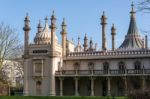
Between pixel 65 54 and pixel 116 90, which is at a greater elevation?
pixel 65 54

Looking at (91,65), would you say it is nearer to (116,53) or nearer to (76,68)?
(76,68)

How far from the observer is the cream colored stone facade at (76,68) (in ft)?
151

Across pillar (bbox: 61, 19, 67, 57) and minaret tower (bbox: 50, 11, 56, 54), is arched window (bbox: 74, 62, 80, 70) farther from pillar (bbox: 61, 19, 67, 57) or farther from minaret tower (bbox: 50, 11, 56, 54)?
minaret tower (bbox: 50, 11, 56, 54)

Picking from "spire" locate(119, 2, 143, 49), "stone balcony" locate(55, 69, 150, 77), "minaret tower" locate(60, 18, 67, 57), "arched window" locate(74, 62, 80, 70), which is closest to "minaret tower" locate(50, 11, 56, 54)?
"minaret tower" locate(60, 18, 67, 57)

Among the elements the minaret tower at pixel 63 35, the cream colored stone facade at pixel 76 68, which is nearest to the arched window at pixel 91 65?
the cream colored stone facade at pixel 76 68

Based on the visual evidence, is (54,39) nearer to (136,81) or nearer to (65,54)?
(65,54)

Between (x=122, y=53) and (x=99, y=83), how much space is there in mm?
5270

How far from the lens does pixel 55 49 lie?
1881 inches

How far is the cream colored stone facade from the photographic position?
46000mm

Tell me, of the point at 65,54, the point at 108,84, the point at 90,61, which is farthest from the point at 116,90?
the point at 65,54

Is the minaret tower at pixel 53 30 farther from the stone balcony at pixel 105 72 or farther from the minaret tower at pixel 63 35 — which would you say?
the stone balcony at pixel 105 72

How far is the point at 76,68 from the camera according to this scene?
49094 millimetres

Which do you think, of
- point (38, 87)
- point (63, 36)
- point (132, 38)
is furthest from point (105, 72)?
point (132, 38)

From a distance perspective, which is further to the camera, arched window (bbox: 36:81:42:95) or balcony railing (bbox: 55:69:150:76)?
arched window (bbox: 36:81:42:95)
